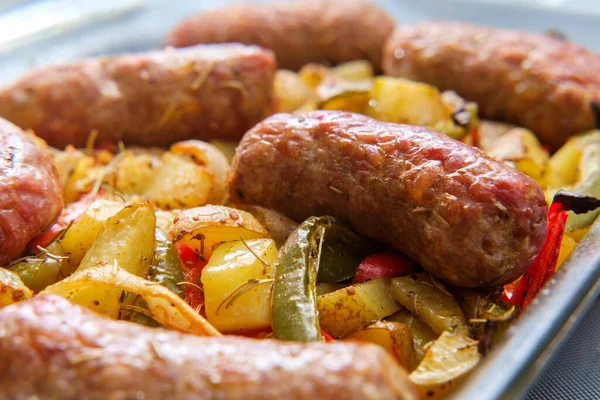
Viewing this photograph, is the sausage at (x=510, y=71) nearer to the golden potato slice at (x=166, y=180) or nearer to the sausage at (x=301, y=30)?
the sausage at (x=301, y=30)

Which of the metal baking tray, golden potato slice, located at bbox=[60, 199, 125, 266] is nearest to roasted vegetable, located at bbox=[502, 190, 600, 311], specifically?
golden potato slice, located at bbox=[60, 199, 125, 266]

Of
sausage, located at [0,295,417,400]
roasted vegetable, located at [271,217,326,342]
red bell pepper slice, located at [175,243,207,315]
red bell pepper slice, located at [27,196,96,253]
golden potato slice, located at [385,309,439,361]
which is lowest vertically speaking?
golden potato slice, located at [385,309,439,361]

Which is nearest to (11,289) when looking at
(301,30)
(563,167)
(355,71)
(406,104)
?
(406,104)

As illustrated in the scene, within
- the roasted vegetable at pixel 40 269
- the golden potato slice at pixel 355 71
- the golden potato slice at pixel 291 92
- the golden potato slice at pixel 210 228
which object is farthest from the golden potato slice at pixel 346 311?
the golden potato slice at pixel 355 71

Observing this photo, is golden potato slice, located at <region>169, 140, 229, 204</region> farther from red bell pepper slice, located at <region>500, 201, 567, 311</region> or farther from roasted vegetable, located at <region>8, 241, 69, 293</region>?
red bell pepper slice, located at <region>500, 201, 567, 311</region>

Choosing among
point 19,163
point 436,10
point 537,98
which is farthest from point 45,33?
point 537,98

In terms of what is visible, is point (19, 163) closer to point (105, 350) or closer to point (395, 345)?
point (105, 350)
